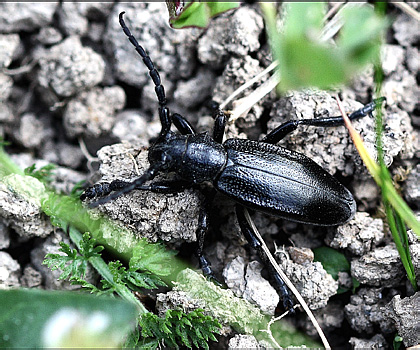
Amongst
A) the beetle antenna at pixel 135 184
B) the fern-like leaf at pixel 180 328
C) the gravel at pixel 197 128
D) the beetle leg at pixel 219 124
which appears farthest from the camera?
the beetle leg at pixel 219 124

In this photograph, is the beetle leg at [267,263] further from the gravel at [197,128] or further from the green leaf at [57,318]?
the green leaf at [57,318]

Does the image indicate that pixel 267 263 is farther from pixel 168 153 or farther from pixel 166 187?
pixel 168 153

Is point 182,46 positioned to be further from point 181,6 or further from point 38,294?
point 38,294

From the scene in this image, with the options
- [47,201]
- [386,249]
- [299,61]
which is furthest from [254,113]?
[299,61]

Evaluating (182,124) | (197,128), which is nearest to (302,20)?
(182,124)

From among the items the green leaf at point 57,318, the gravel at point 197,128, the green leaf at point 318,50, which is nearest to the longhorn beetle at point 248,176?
the gravel at point 197,128

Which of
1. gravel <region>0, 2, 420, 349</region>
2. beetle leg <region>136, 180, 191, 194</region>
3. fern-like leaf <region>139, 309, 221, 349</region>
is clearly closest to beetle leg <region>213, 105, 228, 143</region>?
gravel <region>0, 2, 420, 349</region>
